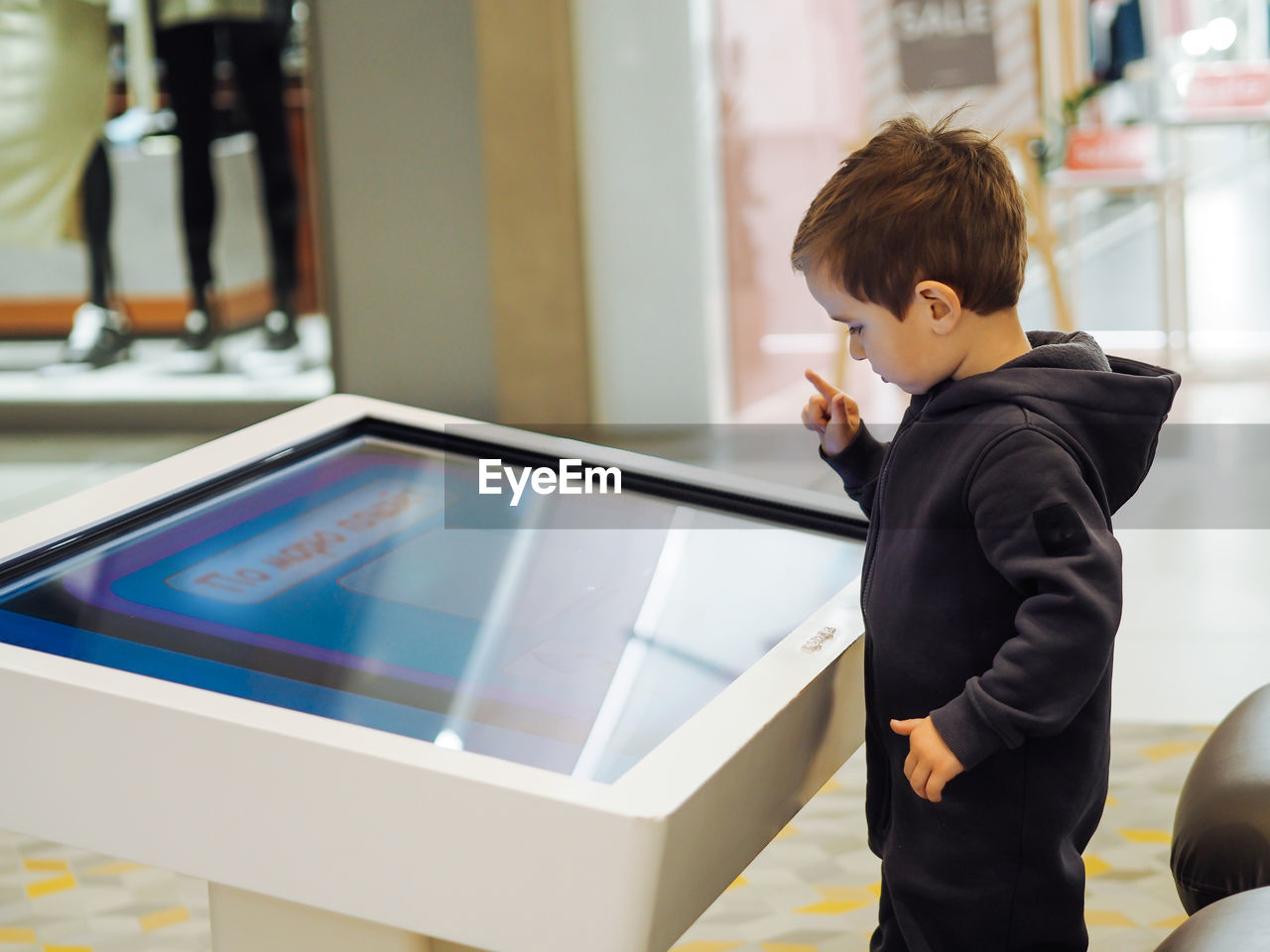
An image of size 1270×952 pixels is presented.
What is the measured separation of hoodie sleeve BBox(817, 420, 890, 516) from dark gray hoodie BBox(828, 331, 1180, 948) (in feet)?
0.40

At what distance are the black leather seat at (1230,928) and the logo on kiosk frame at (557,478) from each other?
592mm

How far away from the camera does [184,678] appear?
852 millimetres

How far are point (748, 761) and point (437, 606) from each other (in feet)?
0.98

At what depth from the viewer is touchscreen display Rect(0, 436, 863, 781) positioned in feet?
2.82

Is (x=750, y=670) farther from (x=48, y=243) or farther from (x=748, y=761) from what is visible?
(x=48, y=243)

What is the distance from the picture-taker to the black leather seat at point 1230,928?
970mm

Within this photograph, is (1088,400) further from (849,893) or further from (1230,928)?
(849,893)

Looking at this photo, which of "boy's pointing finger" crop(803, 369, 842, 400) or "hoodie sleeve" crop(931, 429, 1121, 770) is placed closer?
"hoodie sleeve" crop(931, 429, 1121, 770)

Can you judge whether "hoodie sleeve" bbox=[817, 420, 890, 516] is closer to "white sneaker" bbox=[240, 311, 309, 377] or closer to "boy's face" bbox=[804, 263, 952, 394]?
"boy's face" bbox=[804, 263, 952, 394]

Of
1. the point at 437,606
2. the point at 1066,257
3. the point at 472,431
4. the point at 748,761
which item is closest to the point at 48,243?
the point at 1066,257

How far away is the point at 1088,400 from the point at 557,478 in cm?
52

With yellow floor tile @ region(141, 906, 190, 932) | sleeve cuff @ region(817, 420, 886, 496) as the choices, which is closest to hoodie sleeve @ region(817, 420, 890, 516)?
sleeve cuff @ region(817, 420, 886, 496)

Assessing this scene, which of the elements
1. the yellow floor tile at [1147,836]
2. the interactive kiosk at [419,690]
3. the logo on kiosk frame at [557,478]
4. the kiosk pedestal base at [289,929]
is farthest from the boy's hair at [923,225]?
the yellow floor tile at [1147,836]

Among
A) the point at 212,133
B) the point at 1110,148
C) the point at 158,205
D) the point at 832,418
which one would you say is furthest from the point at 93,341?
the point at 832,418
